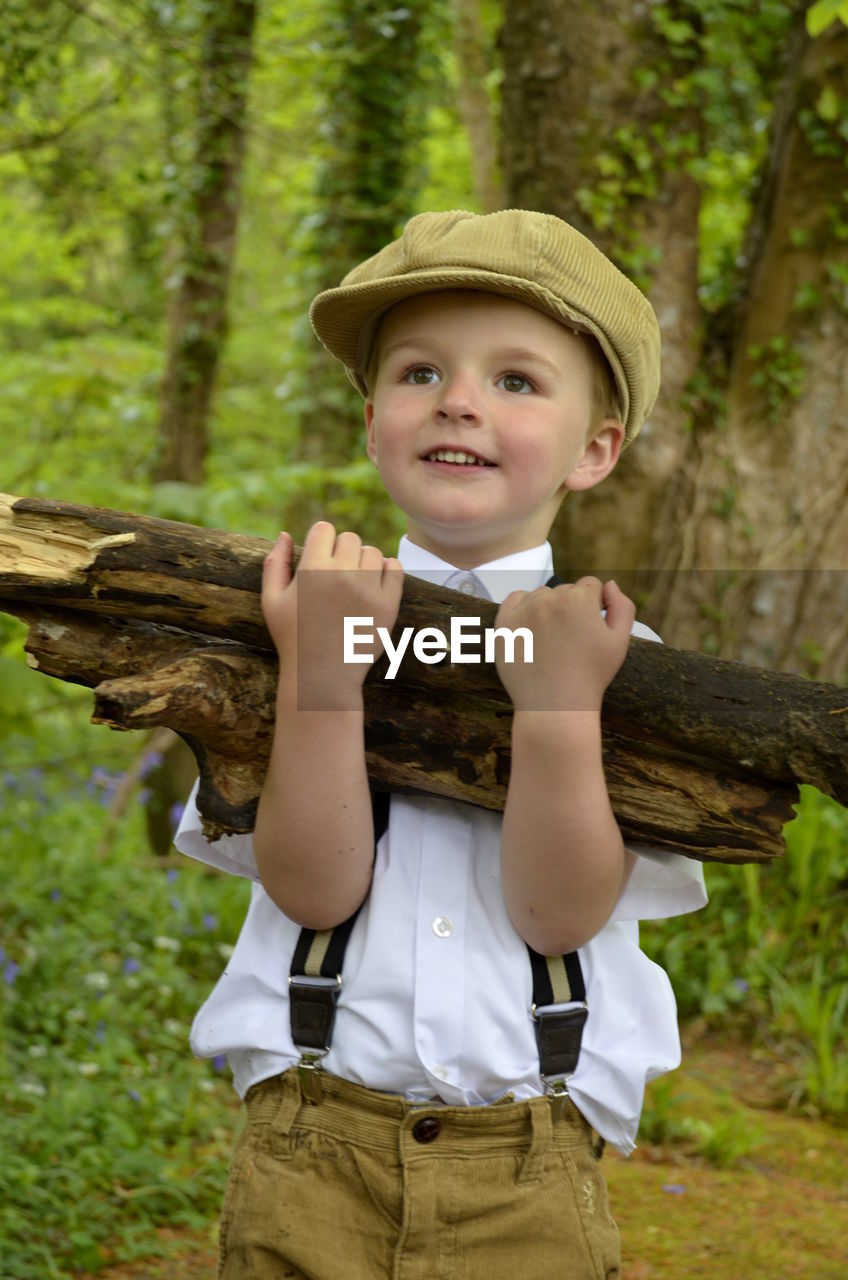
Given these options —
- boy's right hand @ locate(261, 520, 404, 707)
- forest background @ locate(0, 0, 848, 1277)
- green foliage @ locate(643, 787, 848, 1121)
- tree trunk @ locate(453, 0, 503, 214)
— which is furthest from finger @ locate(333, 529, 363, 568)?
tree trunk @ locate(453, 0, 503, 214)

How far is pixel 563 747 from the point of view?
170 centimetres

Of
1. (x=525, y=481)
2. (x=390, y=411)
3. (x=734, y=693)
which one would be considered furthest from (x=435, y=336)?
(x=734, y=693)

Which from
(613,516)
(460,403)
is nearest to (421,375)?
(460,403)

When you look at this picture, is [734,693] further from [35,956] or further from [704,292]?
[704,292]

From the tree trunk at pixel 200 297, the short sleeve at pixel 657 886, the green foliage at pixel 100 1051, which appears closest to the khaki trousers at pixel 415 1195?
the short sleeve at pixel 657 886

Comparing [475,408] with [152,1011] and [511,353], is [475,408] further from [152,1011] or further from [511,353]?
Result: [152,1011]

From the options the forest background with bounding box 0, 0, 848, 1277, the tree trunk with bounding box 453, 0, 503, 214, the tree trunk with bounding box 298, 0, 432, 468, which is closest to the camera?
the forest background with bounding box 0, 0, 848, 1277

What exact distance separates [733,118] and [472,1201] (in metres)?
7.30

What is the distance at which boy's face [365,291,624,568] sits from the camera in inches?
75.7

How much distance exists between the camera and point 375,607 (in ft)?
5.74

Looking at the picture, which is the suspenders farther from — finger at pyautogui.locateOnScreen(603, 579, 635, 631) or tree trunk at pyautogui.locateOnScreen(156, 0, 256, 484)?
tree trunk at pyautogui.locateOnScreen(156, 0, 256, 484)

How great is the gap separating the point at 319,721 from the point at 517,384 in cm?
64

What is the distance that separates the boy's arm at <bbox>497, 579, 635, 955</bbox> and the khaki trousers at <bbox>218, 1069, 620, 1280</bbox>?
0.36 m

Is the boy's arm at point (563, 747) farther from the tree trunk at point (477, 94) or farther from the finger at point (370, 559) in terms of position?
the tree trunk at point (477, 94)
